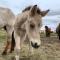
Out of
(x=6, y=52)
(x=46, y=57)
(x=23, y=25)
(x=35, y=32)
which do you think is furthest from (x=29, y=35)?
(x=6, y=52)

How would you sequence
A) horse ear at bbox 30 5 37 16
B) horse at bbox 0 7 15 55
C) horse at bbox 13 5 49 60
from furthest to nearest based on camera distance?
horse at bbox 0 7 15 55 < horse ear at bbox 30 5 37 16 < horse at bbox 13 5 49 60

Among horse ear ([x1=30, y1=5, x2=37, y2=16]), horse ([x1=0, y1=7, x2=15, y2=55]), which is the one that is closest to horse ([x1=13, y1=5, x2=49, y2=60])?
horse ear ([x1=30, y1=5, x2=37, y2=16])

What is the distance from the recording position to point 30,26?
5816 millimetres

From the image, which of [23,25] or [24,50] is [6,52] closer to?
[24,50]

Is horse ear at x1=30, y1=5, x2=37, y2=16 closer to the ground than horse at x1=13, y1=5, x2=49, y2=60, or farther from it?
farther from it

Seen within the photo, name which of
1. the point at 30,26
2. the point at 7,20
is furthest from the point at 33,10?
the point at 7,20

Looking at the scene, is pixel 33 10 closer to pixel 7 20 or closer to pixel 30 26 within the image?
pixel 30 26

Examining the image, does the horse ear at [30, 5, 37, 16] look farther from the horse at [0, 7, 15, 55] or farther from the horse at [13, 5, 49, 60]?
the horse at [0, 7, 15, 55]

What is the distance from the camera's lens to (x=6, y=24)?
A: 849 centimetres

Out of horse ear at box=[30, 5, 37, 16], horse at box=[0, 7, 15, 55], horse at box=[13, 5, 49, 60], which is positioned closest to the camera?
horse at box=[13, 5, 49, 60]

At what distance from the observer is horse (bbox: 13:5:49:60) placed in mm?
5617

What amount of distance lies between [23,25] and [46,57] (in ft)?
4.71

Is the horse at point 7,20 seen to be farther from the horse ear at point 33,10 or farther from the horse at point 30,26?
the horse ear at point 33,10

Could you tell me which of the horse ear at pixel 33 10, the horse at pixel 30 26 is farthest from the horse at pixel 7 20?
the horse ear at pixel 33 10
